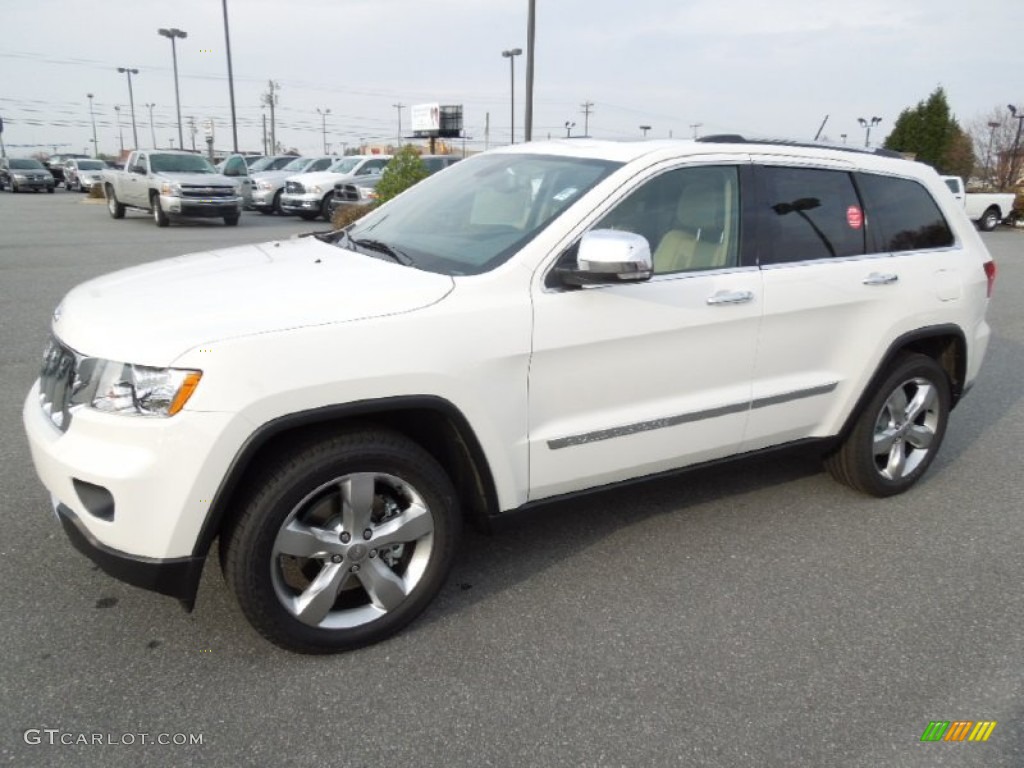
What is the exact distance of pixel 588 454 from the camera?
10.2ft

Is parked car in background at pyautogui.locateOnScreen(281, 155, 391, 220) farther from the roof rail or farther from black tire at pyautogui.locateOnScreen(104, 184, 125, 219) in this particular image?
the roof rail

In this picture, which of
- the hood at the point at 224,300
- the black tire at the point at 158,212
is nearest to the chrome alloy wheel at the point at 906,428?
the hood at the point at 224,300

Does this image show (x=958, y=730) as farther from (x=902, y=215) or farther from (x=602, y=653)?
(x=902, y=215)

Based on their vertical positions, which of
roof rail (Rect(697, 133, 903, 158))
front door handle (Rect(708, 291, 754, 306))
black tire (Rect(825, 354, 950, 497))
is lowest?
black tire (Rect(825, 354, 950, 497))

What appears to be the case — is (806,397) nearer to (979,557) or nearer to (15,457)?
(979,557)

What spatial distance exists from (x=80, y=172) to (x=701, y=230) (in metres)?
41.3

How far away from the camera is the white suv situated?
2432mm

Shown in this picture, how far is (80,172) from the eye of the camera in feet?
124

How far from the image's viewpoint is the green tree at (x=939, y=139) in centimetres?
4050

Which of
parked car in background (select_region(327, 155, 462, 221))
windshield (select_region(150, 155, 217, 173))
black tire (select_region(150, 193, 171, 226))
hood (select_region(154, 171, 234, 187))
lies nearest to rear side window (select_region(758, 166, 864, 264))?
parked car in background (select_region(327, 155, 462, 221))

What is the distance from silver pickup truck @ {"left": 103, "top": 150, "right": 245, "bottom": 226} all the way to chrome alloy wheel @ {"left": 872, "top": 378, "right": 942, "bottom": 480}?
17161mm

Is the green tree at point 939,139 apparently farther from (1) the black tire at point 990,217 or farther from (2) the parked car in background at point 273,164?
(2) the parked car in background at point 273,164

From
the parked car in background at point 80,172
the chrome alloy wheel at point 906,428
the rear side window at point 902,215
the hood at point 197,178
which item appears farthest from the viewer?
the parked car in background at point 80,172
